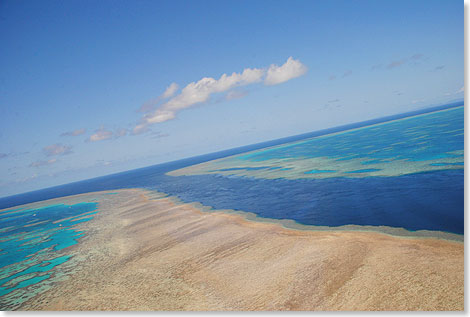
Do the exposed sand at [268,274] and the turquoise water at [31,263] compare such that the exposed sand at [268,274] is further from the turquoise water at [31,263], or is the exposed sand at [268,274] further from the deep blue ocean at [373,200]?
the deep blue ocean at [373,200]

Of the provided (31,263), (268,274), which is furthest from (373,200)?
(31,263)

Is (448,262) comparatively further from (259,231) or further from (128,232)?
(128,232)

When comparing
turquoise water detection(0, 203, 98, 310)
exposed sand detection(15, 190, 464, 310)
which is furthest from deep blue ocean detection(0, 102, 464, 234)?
turquoise water detection(0, 203, 98, 310)

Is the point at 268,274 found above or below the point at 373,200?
above

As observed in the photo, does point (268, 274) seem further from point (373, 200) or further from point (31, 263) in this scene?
point (31, 263)

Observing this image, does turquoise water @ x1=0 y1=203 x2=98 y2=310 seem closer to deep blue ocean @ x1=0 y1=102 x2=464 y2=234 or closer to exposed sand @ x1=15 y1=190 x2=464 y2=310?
exposed sand @ x1=15 y1=190 x2=464 y2=310

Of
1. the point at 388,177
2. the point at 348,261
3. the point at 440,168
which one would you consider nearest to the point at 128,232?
the point at 348,261

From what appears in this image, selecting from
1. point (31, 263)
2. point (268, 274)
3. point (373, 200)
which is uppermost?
point (31, 263)

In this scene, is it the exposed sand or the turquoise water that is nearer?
the exposed sand
